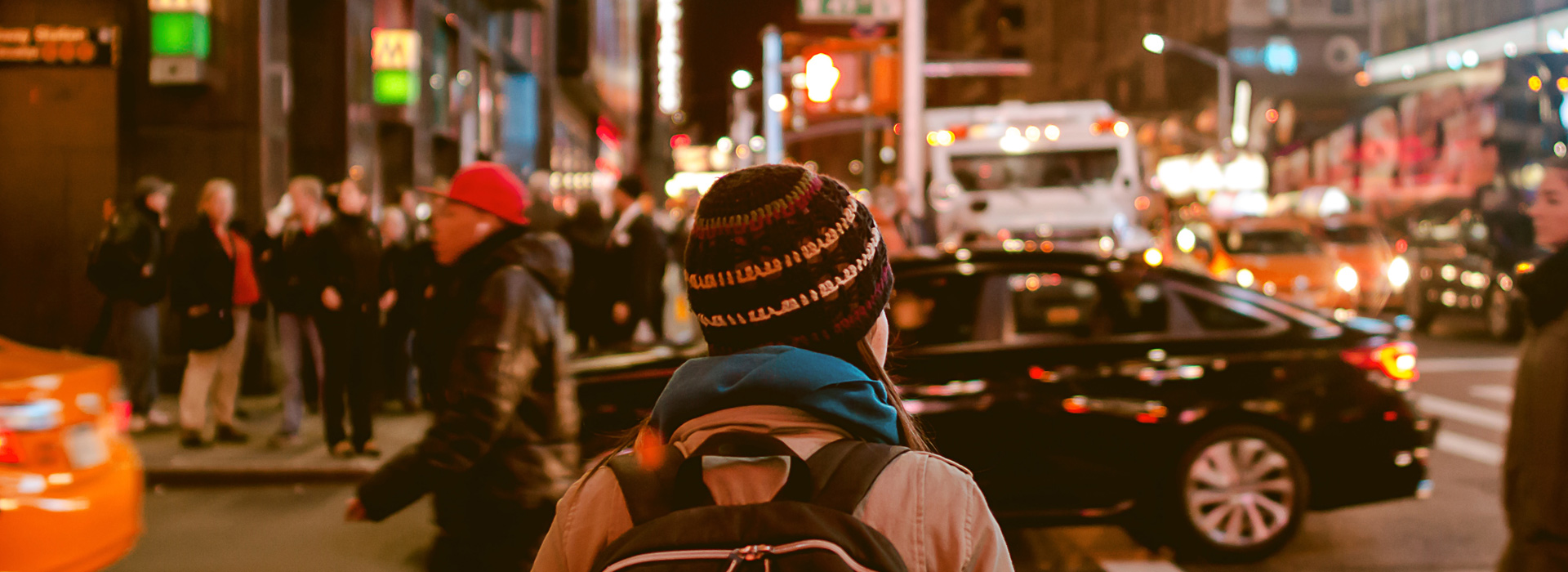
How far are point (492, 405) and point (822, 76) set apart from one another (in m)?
12.2

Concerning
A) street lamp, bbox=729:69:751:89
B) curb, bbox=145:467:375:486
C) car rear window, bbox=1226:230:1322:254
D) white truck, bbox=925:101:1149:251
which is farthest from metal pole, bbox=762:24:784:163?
curb, bbox=145:467:375:486

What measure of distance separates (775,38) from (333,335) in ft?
70.5

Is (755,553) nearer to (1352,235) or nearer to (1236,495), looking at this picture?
(1236,495)

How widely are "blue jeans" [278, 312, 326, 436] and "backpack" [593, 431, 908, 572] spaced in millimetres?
8648

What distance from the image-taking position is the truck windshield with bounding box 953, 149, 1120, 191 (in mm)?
17812

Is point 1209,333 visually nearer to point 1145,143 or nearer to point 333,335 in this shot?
point 333,335

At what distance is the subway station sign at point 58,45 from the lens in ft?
42.2

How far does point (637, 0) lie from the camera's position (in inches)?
2657

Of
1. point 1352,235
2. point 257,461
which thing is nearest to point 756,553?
point 257,461

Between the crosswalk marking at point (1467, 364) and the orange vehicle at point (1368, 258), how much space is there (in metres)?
2.15

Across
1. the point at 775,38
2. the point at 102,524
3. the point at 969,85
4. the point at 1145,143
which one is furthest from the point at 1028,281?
the point at 969,85

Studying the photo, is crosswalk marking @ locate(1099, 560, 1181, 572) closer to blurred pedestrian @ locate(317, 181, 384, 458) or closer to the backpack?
the backpack

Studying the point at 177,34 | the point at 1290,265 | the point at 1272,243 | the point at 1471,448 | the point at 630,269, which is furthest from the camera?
the point at 1272,243

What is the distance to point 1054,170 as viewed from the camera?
702 inches
